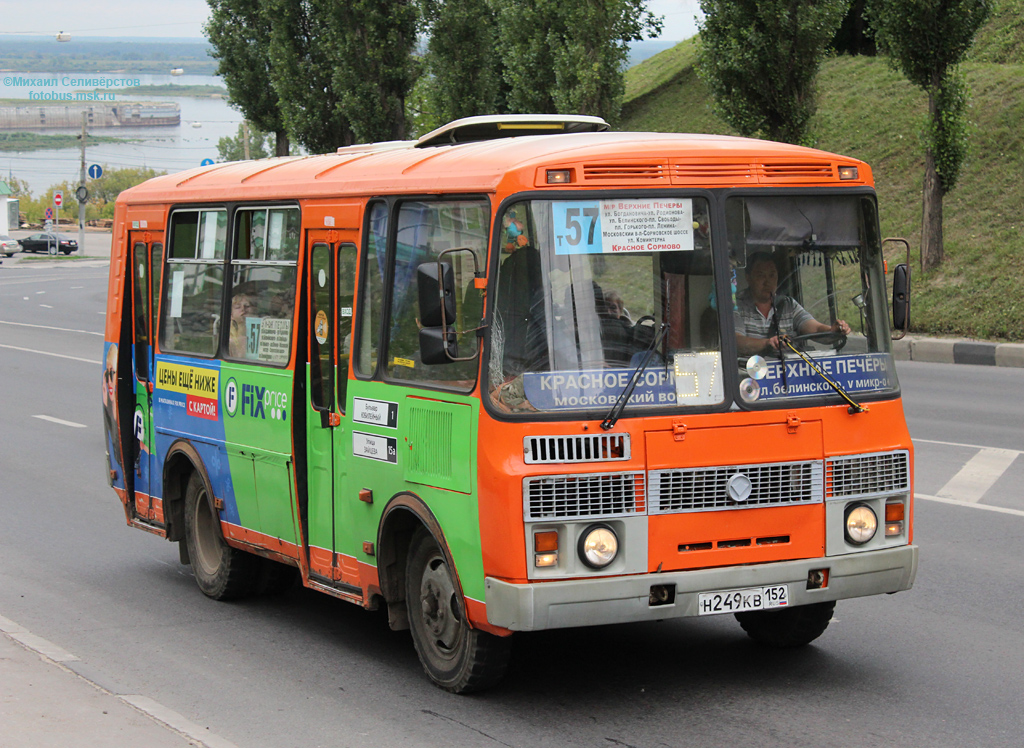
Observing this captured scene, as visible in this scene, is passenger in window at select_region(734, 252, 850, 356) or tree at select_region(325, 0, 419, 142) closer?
passenger in window at select_region(734, 252, 850, 356)

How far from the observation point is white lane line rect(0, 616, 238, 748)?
5457 mm

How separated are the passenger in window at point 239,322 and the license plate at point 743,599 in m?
3.49

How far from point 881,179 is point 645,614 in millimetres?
23819

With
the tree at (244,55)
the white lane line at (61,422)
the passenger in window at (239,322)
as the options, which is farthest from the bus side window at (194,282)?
the tree at (244,55)

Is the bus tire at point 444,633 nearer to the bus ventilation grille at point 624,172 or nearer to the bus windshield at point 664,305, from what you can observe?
the bus windshield at point 664,305

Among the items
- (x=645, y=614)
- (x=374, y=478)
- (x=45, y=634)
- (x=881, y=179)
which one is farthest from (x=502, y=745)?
(x=881, y=179)

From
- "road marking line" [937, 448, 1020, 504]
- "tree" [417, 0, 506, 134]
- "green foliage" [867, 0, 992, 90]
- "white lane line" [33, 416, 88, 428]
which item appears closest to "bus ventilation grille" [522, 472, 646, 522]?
"road marking line" [937, 448, 1020, 504]

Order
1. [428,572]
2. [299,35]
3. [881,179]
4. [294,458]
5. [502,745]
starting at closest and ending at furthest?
[502,745] → [428,572] → [294,458] → [881,179] → [299,35]

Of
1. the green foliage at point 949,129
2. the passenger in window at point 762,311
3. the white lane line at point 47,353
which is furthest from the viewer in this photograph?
the white lane line at point 47,353

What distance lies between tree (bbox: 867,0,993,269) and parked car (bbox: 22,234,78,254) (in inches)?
2198

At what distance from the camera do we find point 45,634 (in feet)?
24.8

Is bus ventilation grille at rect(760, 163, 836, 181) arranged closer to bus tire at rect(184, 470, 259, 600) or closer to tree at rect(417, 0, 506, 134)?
bus tire at rect(184, 470, 259, 600)

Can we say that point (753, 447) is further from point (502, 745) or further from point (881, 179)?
point (881, 179)

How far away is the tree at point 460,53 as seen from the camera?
3256cm
